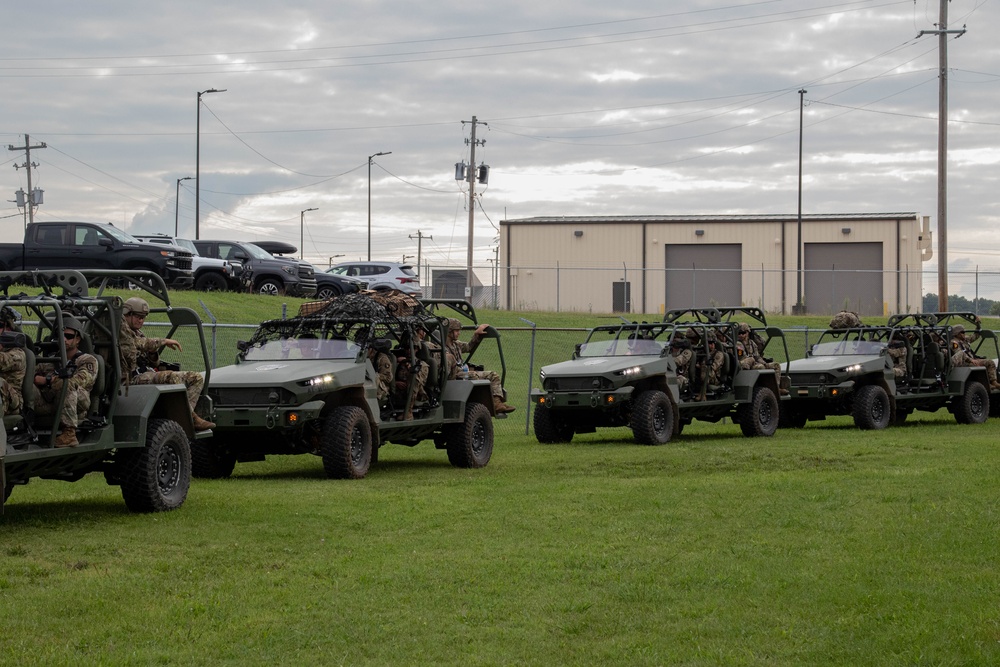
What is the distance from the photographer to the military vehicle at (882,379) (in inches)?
883

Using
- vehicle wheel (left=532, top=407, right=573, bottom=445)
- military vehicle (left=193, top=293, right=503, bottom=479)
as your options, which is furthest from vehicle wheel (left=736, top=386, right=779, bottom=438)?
military vehicle (left=193, top=293, right=503, bottom=479)

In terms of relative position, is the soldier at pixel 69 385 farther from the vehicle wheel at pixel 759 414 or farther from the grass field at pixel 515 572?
the vehicle wheel at pixel 759 414

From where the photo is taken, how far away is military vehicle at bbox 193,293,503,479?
1381 centimetres

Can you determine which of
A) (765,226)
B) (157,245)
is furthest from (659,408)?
(765,226)

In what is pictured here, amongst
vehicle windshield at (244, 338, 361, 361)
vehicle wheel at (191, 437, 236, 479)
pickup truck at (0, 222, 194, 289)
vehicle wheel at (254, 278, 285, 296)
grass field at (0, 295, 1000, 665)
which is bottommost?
grass field at (0, 295, 1000, 665)

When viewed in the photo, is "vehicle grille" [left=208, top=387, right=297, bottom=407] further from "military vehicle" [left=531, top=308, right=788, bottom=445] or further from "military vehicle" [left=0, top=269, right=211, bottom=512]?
"military vehicle" [left=531, top=308, right=788, bottom=445]

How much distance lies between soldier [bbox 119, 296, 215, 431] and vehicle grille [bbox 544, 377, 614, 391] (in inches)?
311

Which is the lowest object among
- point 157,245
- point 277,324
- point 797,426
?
point 797,426

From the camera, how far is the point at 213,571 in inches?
338

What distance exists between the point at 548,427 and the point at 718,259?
4028 centimetres

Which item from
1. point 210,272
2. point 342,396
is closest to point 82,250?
point 210,272

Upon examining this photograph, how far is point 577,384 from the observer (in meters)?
19.0

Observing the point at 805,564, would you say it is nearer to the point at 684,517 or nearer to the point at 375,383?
the point at 684,517

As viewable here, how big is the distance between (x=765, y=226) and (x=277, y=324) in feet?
146
